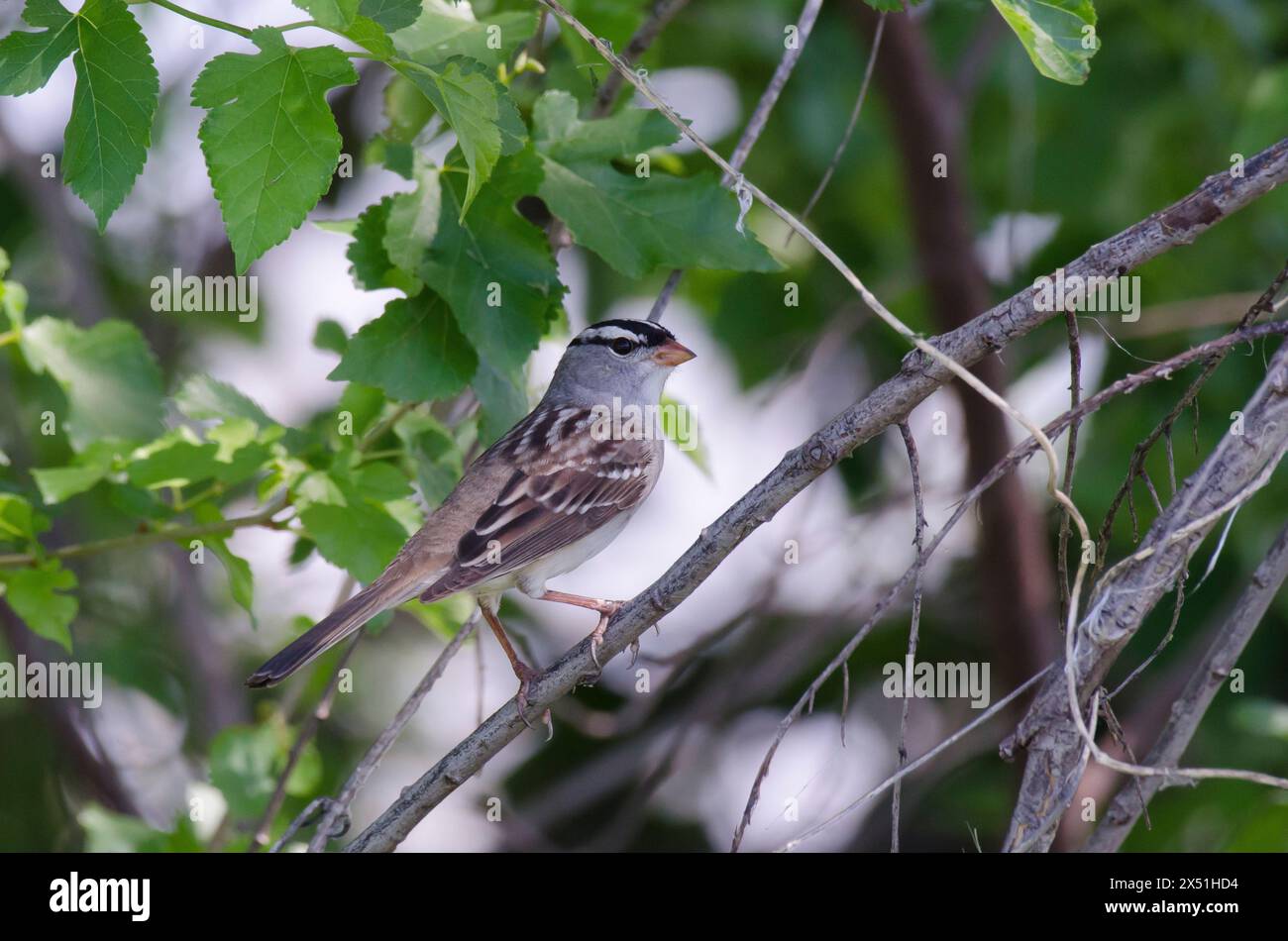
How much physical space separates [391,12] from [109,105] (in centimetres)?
61

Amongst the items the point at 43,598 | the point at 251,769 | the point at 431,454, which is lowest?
the point at 251,769

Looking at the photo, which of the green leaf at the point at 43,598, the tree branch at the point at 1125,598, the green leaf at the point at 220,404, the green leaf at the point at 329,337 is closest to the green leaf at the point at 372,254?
the green leaf at the point at 220,404

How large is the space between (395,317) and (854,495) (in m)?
4.25

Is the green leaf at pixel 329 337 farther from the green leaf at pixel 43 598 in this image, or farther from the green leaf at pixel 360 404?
the green leaf at pixel 43 598

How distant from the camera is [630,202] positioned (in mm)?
3754

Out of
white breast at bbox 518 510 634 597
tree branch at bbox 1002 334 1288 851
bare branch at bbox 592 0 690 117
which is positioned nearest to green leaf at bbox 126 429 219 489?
white breast at bbox 518 510 634 597

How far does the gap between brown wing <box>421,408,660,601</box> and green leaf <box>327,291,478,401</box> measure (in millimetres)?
744

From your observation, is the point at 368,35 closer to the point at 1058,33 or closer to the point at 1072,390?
the point at 1058,33

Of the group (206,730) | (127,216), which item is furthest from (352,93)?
(206,730)

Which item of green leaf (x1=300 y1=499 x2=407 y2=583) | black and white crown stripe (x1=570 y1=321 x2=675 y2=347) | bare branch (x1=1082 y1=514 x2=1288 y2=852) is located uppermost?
black and white crown stripe (x1=570 y1=321 x2=675 y2=347)

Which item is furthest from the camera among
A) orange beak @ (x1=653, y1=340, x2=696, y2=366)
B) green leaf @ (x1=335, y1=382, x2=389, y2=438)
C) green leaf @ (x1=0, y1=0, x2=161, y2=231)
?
orange beak @ (x1=653, y1=340, x2=696, y2=366)

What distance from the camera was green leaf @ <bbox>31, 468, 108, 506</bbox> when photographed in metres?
3.63

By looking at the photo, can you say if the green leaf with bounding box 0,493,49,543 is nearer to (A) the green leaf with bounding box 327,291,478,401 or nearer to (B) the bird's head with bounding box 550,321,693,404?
(A) the green leaf with bounding box 327,291,478,401

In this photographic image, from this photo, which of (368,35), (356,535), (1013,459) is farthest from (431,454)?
(1013,459)
